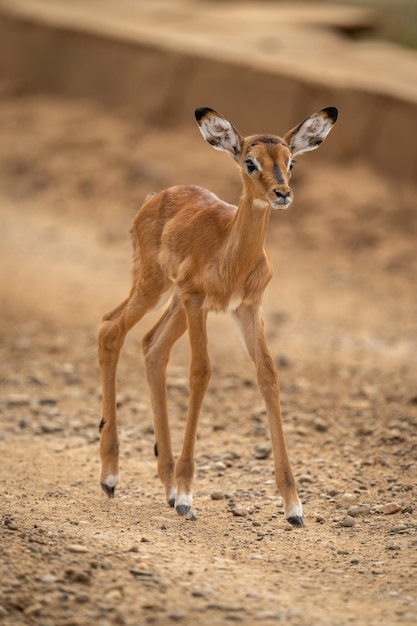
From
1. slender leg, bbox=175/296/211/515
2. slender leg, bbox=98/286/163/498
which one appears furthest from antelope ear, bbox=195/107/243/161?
slender leg, bbox=98/286/163/498

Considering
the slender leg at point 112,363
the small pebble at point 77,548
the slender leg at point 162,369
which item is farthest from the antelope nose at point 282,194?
the small pebble at point 77,548

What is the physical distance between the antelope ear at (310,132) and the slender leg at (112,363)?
1.79m

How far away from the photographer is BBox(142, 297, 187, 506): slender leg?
9.72 meters

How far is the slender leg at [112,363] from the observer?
981 centimetres

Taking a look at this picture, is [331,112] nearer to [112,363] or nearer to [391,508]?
[112,363]

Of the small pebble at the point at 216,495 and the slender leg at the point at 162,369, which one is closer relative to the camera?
the slender leg at the point at 162,369

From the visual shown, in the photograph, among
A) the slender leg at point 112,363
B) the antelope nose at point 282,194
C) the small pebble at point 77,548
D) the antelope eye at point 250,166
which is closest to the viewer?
the small pebble at point 77,548

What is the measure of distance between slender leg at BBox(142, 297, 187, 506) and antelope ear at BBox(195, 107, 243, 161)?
1689 mm

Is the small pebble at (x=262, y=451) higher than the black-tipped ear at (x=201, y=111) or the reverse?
the reverse

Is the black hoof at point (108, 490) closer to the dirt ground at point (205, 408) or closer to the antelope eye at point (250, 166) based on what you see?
the dirt ground at point (205, 408)

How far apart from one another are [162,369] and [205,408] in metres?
2.85

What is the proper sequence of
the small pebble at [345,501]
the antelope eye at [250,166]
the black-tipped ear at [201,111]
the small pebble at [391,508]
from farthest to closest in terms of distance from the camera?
the small pebble at [345,501] → the small pebble at [391,508] → the black-tipped ear at [201,111] → the antelope eye at [250,166]

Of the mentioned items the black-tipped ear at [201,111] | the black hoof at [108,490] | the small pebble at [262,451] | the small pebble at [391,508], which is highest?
the black-tipped ear at [201,111]

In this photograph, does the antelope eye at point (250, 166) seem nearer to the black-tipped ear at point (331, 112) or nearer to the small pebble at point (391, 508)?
the black-tipped ear at point (331, 112)
